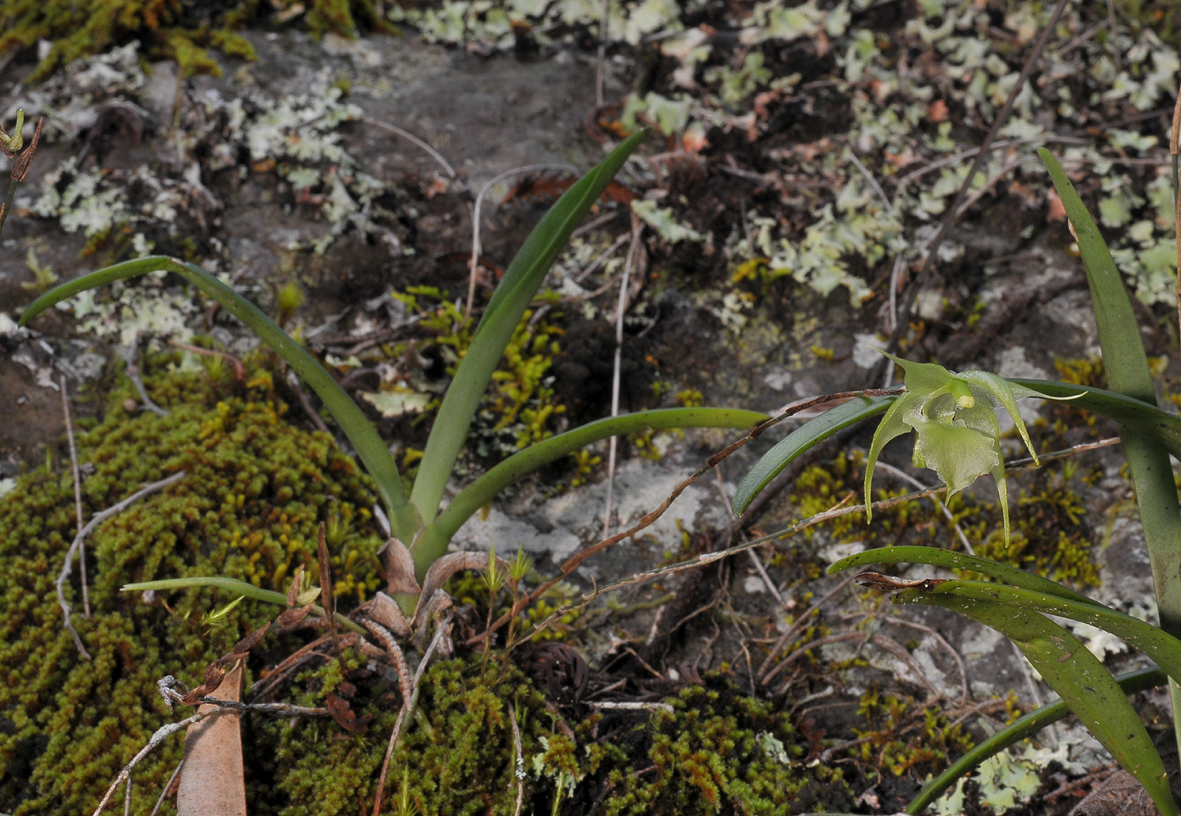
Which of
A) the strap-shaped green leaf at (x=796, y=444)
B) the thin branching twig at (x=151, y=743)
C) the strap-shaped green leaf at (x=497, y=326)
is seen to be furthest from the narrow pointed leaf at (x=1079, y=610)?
the thin branching twig at (x=151, y=743)

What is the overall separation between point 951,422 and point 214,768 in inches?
57.0

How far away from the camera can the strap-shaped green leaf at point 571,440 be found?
4.82 feet

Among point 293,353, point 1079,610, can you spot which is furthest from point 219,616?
point 1079,610

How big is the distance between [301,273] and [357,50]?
4.33ft

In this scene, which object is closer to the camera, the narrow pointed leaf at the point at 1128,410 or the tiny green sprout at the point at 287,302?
the narrow pointed leaf at the point at 1128,410

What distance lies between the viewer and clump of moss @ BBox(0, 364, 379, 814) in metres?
1.41

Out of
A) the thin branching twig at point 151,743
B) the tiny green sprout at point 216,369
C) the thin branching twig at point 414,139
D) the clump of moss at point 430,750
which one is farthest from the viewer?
the thin branching twig at point 414,139

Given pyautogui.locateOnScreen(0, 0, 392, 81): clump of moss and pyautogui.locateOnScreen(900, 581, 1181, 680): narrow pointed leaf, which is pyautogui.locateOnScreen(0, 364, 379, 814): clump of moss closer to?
pyautogui.locateOnScreen(900, 581, 1181, 680): narrow pointed leaf

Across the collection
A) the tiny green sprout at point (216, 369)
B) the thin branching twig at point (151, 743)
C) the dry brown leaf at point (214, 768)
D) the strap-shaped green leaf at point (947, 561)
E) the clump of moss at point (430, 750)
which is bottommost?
the clump of moss at point (430, 750)

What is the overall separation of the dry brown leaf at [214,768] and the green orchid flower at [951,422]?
4.12 ft

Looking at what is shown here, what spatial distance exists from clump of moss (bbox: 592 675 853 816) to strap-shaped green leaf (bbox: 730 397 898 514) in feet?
2.16

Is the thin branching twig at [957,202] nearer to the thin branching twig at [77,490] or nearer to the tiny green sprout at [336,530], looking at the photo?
the tiny green sprout at [336,530]

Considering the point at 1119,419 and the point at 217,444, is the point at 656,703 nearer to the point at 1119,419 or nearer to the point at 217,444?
the point at 1119,419

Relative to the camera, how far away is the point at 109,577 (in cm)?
159
